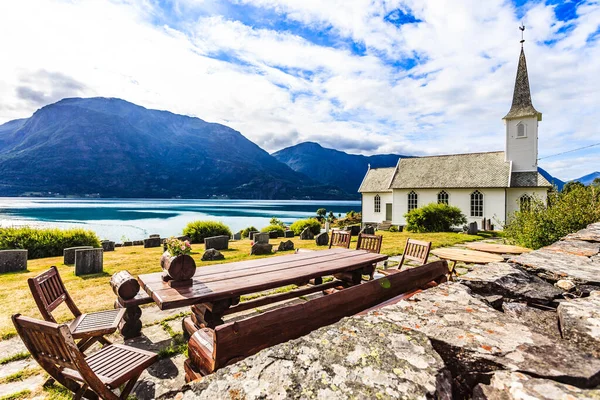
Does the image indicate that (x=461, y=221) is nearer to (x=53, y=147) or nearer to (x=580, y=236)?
(x=580, y=236)

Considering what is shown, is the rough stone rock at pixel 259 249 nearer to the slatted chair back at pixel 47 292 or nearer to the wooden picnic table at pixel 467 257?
the wooden picnic table at pixel 467 257

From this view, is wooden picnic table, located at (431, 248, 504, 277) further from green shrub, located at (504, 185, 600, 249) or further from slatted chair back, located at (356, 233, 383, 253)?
green shrub, located at (504, 185, 600, 249)

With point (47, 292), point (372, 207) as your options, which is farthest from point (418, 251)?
point (372, 207)

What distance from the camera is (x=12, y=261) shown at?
877 centimetres

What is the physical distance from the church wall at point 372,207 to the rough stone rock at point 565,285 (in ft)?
92.7

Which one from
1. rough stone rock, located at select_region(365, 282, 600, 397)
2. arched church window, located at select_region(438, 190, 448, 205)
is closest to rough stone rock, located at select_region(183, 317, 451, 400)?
rough stone rock, located at select_region(365, 282, 600, 397)

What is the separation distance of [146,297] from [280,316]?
2847 mm

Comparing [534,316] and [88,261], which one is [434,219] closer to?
[88,261]

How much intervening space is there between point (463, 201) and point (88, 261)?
25675 millimetres

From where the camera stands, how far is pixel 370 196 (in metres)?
31.7

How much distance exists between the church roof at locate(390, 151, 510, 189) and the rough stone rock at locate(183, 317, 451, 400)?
85.8 ft

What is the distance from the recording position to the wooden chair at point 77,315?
3072 mm

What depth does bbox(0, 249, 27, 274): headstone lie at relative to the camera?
8.61 metres

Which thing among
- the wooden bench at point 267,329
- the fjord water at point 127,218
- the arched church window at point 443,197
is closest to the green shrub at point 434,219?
the arched church window at point 443,197
